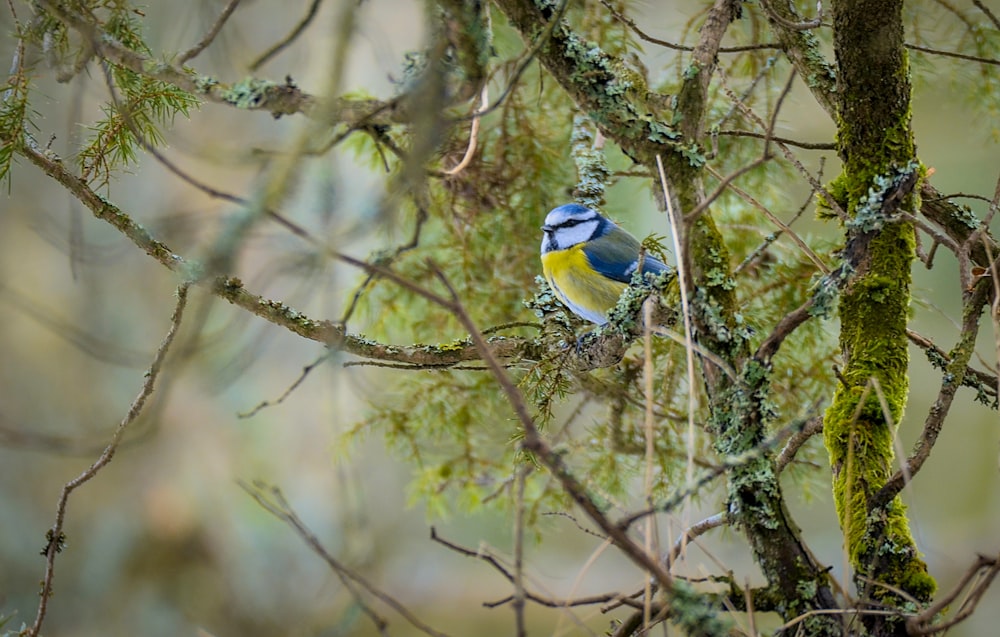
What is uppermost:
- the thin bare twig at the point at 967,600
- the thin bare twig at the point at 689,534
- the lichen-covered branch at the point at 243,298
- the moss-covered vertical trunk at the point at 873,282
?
the lichen-covered branch at the point at 243,298

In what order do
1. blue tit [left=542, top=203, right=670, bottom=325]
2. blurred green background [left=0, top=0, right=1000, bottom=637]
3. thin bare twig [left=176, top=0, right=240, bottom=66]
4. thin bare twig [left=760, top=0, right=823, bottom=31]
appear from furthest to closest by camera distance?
blurred green background [left=0, top=0, right=1000, bottom=637] → blue tit [left=542, top=203, right=670, bottom=325] → thin bare twig [left=760, top=0, right=823, bottom=31] → thin bare twig [left=176, top=0, right=240, bottom=66]

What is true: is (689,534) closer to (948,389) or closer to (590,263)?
(948,389)

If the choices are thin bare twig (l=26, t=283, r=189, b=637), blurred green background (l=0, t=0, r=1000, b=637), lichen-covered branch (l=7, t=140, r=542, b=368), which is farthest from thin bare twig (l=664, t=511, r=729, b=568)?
blurred green background (l=0, t=0, r=1000, b=637)

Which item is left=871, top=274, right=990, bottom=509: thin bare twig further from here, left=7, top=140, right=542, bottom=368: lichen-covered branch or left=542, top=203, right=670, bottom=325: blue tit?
left=542, top=203, right=670, bottom=325: blue tit

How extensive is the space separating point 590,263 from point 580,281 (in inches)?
1.3

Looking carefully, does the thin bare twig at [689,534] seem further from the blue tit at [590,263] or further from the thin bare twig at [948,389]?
the blue tit at [590,263]

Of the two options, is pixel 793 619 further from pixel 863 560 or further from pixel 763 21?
pixel 763 21

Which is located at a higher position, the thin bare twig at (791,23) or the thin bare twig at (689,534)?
the thin bare twig at (791,23)

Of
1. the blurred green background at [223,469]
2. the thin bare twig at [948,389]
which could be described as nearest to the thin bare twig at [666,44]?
the thin bare twig at [948,389]

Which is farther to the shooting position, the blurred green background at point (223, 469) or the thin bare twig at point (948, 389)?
the blurred green background at point (223, 469)

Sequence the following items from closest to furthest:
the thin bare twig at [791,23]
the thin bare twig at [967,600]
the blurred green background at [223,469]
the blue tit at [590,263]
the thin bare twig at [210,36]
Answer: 1. the thin bare twig at [967,600]
2. the thin bare twig at [210,36]
3. the thin bare twig at [791,23]
4. the blue tit at [590,263]
5. the blurred green background at [223,469]

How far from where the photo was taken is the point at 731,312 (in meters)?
0.73

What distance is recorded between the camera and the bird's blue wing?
4.20ft

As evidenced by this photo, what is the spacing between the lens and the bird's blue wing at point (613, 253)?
1.28 metres
